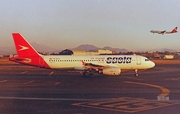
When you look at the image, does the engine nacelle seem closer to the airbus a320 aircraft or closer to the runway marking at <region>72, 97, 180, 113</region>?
the airbus a320 aircraft

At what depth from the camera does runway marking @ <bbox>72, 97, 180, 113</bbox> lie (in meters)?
13.1

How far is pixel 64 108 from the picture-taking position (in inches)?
517

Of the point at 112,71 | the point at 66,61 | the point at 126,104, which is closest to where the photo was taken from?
the point at 126,104

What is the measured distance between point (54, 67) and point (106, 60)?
276 inches

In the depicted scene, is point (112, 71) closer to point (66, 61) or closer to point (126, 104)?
Answer: point (66, 61)

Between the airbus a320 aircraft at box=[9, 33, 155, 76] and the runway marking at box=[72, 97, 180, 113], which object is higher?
the airbus a320 aircraft at box=[9, 33, 155, 76]

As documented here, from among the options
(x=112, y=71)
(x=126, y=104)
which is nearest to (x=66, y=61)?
(x=112, y=71)

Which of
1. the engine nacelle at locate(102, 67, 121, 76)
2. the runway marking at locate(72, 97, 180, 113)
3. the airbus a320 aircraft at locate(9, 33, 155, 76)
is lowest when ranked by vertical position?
the runway marking at locate(72, 97, 180, 113)

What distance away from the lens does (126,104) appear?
1418 centimetres

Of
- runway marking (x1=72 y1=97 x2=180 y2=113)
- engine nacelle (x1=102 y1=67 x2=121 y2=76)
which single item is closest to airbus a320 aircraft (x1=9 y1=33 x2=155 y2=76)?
engine nacelle (x1=102 y1=67 x2=121 y2=76)

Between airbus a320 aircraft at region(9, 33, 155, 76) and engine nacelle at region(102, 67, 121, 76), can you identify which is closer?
engine nacelle at region(102, 67, 121, 76)

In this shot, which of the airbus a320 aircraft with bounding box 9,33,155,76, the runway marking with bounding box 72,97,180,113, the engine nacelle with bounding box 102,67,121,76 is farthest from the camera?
the airbus a320 aircraft with bounding box 9,33,155,76

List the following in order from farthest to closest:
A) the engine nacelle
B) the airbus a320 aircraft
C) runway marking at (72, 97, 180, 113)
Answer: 1. the airbus a320 aircraft
2. the engine nacelle
3. runway marking at (72, 97, 180, 113)

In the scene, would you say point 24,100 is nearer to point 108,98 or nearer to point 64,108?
point 64,108
